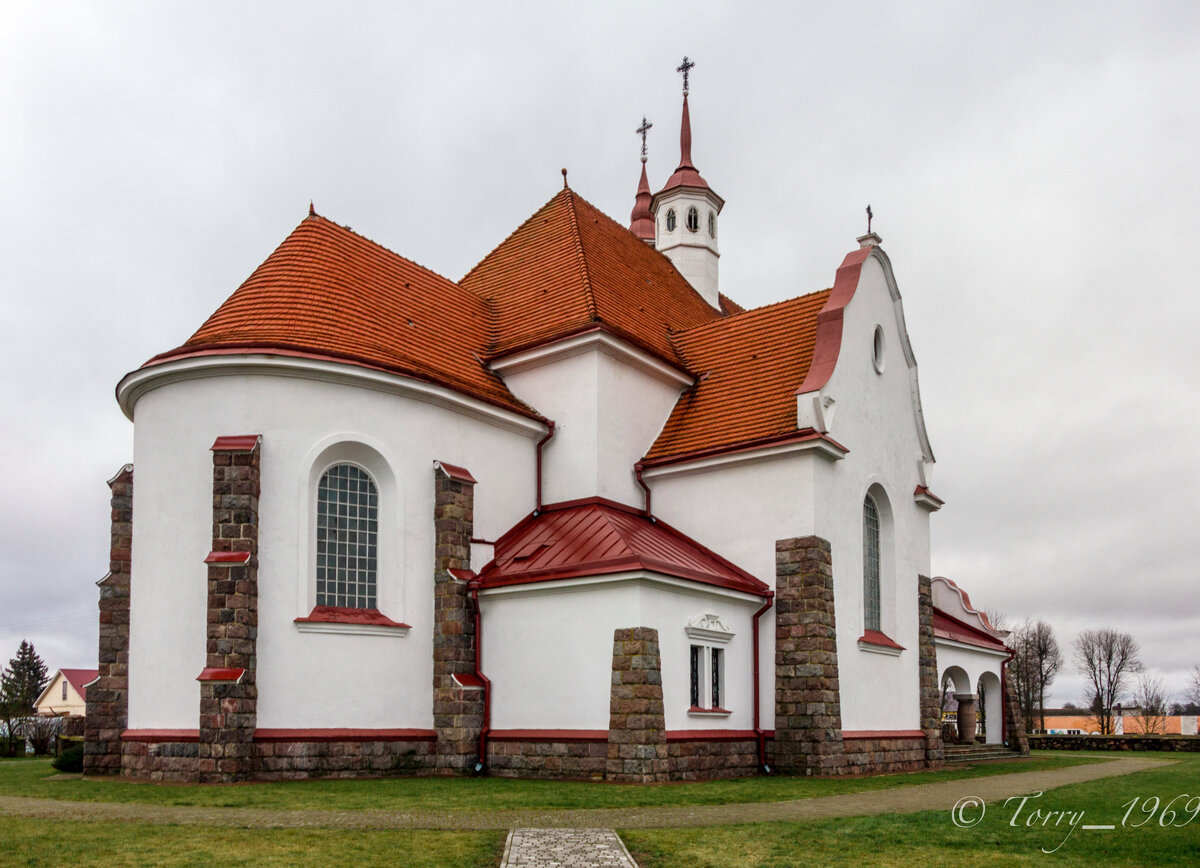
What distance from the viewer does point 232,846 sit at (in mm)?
9109

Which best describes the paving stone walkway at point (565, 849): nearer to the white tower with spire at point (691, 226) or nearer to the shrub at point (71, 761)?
the shrub at point (71, 761)

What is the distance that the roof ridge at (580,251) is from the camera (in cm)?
2161

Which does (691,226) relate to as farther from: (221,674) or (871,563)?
(221,674)

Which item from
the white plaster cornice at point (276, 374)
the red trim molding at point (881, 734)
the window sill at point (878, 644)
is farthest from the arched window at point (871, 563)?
the white plaster cornice at point (276, 374)

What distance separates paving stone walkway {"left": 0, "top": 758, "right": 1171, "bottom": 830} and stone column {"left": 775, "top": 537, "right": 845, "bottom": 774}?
388 cm

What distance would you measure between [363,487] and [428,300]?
18.3 ft

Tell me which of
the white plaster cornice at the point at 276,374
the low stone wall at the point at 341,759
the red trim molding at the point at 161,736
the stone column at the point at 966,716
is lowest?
the stone column at the point at 966,716

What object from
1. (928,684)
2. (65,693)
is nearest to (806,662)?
(928,684)

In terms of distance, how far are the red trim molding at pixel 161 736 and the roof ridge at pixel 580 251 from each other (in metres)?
10.5

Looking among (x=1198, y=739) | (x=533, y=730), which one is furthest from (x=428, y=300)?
(x=1198, y=739)

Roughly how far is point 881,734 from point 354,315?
13.3 meters

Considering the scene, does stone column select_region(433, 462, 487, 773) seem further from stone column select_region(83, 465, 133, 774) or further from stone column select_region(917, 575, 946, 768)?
stone column select_region(917, 575, 946, 768)

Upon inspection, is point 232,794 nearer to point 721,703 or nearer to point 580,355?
point 721,703

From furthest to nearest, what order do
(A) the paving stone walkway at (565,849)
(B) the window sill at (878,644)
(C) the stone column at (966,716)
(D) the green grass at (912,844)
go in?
(C) the stone column at (966,716) < (B) the window sill at (878,644) < (D) the green grass at (912,844) < (A) the paving stone walkway at (565,849)
